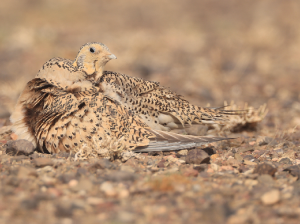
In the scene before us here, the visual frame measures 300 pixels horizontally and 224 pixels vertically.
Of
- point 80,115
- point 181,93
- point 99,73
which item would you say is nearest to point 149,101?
point 99,73

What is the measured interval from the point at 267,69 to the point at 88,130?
641 cm

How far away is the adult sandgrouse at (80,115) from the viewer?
3.79 m

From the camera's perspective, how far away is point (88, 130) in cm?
377

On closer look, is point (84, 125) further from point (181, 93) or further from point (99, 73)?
point (181, 93)

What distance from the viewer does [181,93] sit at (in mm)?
7395

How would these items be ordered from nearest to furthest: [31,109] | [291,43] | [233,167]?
[233,167] → [31,109] → [291,43]

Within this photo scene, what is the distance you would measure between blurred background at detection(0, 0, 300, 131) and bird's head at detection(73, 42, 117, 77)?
2196mm

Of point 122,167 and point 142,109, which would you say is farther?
point 142,109

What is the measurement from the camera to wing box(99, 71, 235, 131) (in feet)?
13.8

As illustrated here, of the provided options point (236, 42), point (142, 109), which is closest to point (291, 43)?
point (236, 42)

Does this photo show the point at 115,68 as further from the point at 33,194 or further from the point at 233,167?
the point at 33,194

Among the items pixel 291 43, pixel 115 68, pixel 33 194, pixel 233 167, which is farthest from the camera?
pixel 291 43

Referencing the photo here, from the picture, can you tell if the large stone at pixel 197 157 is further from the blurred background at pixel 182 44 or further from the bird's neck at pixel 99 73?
the blurred background at pixel 182 44

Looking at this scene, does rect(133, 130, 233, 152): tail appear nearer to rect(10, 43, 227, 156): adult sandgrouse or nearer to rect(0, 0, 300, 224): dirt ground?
rect(10, 43, 227, 156): adult sandgrouse
